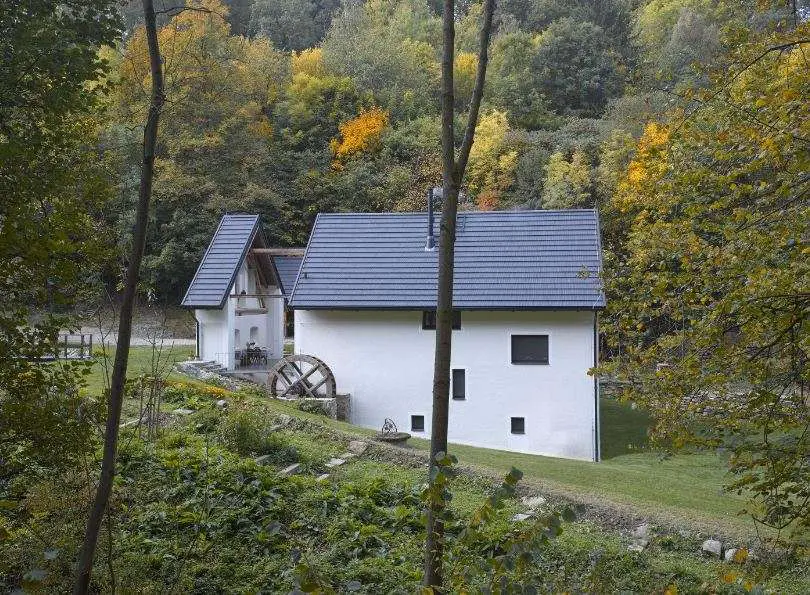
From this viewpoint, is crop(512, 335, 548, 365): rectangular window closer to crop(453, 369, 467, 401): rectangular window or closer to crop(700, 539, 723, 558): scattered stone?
crop(453, 369, 467, 401): rectangular window

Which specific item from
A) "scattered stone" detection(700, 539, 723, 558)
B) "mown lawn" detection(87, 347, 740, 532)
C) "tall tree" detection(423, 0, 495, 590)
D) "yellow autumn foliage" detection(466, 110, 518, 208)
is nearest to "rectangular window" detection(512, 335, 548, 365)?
"mown lawn" detection(87, 347, 740, 532)

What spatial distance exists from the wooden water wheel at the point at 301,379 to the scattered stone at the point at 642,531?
420 inches

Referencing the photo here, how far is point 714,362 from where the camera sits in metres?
6.18

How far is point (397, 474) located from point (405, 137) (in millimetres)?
28752

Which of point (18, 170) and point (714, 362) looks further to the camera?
point (714, 362)

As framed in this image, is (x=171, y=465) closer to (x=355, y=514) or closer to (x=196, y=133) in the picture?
(x=355, y=514)

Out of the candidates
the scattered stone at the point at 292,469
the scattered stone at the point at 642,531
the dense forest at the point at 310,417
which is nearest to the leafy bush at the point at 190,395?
the dense forest at the point at 310,417

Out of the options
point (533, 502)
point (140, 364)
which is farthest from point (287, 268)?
point (533, 502)

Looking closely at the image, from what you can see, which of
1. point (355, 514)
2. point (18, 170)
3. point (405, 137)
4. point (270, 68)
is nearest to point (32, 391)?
point (18, 170)

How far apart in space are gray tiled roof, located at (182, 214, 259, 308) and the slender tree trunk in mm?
16554

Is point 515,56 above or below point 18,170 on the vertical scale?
above

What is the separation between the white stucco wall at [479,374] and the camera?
1830 cm

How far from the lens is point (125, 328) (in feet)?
15.7

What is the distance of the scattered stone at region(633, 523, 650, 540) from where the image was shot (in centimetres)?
921
